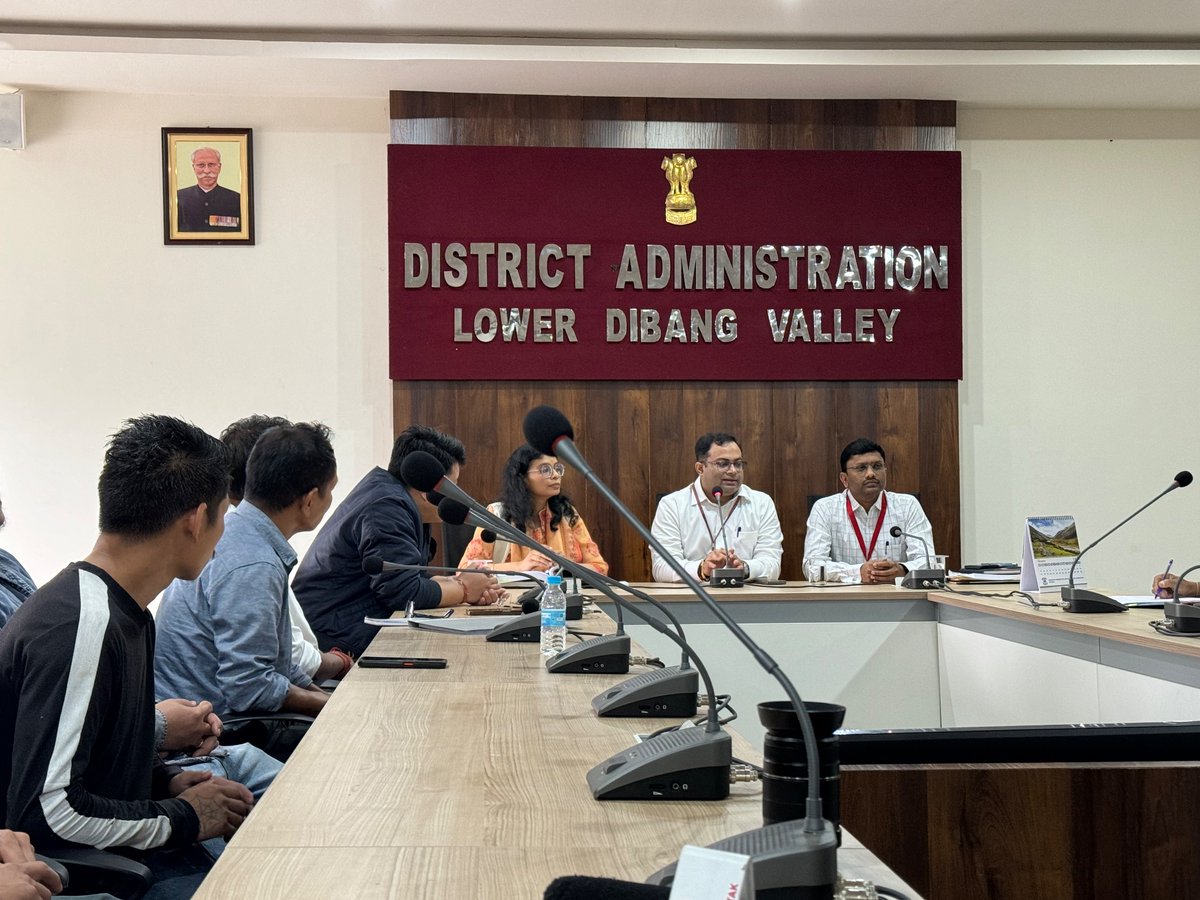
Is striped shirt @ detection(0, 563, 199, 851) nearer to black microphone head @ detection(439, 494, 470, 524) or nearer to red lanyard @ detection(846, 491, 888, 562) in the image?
black microphone head @ detection(439, 494, 470, 524)

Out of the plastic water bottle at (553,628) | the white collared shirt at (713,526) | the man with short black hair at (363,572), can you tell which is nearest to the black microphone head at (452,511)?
the plastic water bottle at (553,628)

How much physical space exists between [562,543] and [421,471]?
10.8ft

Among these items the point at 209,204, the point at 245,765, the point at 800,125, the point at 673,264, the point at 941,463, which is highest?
the point at 800,125

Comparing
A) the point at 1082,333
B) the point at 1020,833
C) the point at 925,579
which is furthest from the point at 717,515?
the point at 1020,833

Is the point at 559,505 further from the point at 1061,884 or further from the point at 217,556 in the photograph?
the point at 1061,884

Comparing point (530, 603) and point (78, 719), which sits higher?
point (78, 719)

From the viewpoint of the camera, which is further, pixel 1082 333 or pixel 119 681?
pixel 1082 333

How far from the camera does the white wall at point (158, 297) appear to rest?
20.1 ft

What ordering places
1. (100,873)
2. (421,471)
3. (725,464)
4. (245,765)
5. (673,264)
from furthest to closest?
1. (673,264)
2. (725,464)
3. (245,765)
4. (421,471)
5. (100,873)

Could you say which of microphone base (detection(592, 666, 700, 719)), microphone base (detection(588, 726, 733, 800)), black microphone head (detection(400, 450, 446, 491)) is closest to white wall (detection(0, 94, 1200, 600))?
black microphone head (detection(400, 450, 446, 491))

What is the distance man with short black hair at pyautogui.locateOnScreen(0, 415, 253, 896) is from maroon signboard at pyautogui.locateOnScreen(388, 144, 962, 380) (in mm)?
4147

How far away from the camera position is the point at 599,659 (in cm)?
254

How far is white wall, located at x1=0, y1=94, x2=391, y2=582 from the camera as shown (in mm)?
6121

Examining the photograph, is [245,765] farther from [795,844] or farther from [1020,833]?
[795,844]
